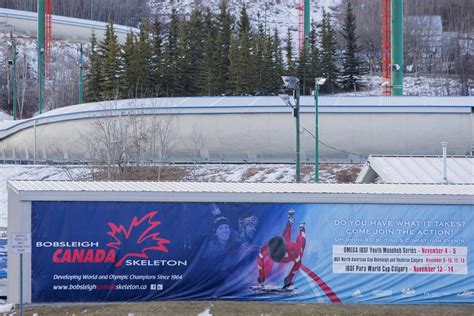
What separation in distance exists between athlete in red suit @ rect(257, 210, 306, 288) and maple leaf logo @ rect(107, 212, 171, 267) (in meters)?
2.00

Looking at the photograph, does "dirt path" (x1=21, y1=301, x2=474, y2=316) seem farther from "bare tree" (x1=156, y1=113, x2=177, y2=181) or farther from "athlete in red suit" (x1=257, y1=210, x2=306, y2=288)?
"bare tree" (x1=156, y1=113, x2=177, y2=181)

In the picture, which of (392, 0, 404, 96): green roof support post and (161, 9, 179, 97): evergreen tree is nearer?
(392, 0, 404, 96): green roof support post

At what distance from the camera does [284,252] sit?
1905 cm

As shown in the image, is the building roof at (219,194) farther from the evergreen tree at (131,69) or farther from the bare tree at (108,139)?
the evergreen tree at (131,69)

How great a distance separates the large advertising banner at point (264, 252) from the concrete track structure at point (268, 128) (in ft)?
87.5

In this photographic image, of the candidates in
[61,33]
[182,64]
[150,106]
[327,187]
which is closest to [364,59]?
[61,33]

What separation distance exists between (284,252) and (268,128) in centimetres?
3016

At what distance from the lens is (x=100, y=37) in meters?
106

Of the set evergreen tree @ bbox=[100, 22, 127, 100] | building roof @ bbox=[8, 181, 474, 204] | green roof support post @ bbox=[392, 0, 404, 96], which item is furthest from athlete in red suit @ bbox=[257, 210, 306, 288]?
evergreen tree @ bbox=[100, 22, 127, 100]

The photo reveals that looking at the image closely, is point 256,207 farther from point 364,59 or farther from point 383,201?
point 364,59

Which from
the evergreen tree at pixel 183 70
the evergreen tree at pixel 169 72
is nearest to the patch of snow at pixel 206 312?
the evergreen tree at pixel 169 72

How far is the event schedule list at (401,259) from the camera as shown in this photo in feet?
62.5

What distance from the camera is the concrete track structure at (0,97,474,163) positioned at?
155 feet

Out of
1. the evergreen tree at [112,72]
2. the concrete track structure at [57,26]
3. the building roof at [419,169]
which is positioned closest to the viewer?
the building roof at [419,169]
